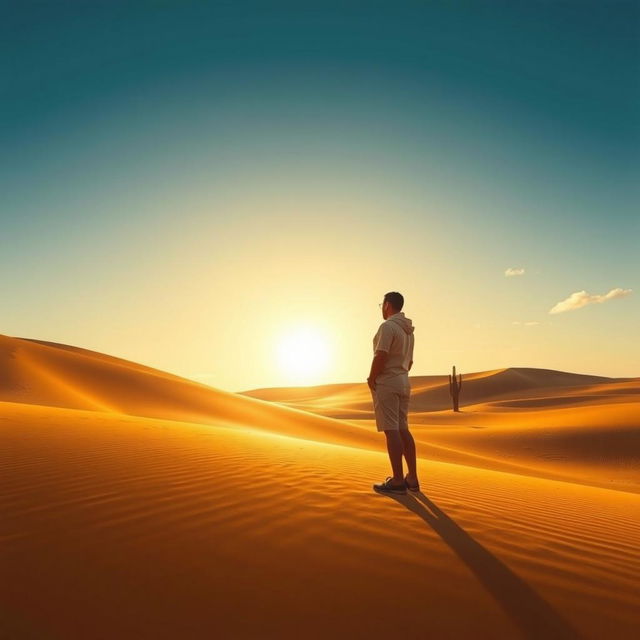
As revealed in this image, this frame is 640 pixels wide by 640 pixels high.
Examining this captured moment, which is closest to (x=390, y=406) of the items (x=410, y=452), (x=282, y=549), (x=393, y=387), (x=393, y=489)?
(x=393, y=387)

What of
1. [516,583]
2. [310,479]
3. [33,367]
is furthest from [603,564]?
[33,367]

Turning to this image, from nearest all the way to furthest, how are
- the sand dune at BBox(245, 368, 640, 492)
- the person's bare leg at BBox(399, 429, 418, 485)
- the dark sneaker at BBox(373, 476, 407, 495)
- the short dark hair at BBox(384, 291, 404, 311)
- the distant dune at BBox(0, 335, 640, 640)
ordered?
the distant dune at BBox(0, 335, 640, 640) → the dark sneaker at BBox(373, 476, 407, 495) → the person's bare leg at BBox(399, 429, 418, 485) → the short dark hair at BBox(384, 291, 404, 311) → the sand dune at BBox(245, 368, 640, 492)

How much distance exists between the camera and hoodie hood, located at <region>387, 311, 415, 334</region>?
199 inches

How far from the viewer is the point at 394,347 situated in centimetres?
497

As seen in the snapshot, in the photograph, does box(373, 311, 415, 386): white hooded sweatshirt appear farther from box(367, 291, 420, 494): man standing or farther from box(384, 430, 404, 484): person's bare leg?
box(384, 430, 404, 484): person's bare leg

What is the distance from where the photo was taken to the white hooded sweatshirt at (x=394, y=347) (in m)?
4.89

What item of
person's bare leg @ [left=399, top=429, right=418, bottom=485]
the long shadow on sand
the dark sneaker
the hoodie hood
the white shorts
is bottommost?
the long shadow on sand

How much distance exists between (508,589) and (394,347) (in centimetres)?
278

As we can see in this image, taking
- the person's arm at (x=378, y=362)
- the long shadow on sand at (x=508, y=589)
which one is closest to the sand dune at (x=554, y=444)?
the person's arm at (x=378, y=362)

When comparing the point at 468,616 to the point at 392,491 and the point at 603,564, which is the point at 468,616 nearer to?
the point at 603,564

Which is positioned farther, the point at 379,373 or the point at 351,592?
the point at 379,373

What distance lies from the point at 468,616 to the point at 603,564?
1.62 metres

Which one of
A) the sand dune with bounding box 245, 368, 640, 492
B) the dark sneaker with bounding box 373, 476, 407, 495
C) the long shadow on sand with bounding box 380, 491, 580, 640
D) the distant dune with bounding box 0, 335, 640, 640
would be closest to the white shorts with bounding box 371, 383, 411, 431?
the dark sneaker with bounding box 373, 476, 407, 495

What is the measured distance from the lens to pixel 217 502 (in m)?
3.74
